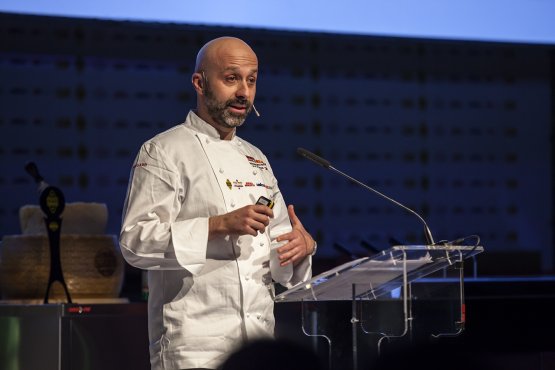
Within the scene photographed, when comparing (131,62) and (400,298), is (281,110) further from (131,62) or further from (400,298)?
(400,298)

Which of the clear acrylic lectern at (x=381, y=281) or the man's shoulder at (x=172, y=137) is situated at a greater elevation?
the man's shoulder at (x=172, y=137)

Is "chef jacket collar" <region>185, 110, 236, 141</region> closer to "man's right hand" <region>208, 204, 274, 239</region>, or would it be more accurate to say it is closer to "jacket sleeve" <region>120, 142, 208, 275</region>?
"jacket sleeve" <region>120, 142, 208, 275</region>

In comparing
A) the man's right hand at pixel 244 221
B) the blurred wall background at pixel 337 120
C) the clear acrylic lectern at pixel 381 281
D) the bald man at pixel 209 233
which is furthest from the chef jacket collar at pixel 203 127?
the blurred wall background at pixel 337 120

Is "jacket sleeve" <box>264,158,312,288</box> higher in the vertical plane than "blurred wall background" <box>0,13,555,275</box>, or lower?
lower

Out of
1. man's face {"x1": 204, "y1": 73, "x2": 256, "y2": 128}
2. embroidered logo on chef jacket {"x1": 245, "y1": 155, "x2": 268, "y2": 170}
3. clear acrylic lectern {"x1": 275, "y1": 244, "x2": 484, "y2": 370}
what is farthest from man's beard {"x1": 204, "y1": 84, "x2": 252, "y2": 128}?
clear acrylic lectern {"x1": 275, "y1": 244, "x2": 484, "y2": 370}

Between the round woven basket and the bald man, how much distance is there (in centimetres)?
93

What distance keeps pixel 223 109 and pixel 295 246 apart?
445 mm

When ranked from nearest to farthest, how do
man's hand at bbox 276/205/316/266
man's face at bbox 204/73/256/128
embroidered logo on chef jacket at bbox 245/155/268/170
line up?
man's hand at bbox 276/205/316/266 < man's face at bbox 204/73/256/128 < embroidered logo on chef jacket at bbox 245/155/268/170

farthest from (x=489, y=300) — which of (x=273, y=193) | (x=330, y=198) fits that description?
(x=330, y=198)

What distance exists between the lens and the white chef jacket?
8.57ft

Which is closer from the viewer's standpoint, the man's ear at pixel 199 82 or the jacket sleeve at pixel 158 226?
the jacket sleeve at pixel 158 226

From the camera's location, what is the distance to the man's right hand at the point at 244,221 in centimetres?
254

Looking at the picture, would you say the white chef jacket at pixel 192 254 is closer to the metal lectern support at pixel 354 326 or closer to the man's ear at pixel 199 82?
the man's ear at pixel 199 82

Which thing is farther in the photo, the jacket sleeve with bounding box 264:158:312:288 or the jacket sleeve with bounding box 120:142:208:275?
the jacket sleeve with bounding box 264:158:312:288
